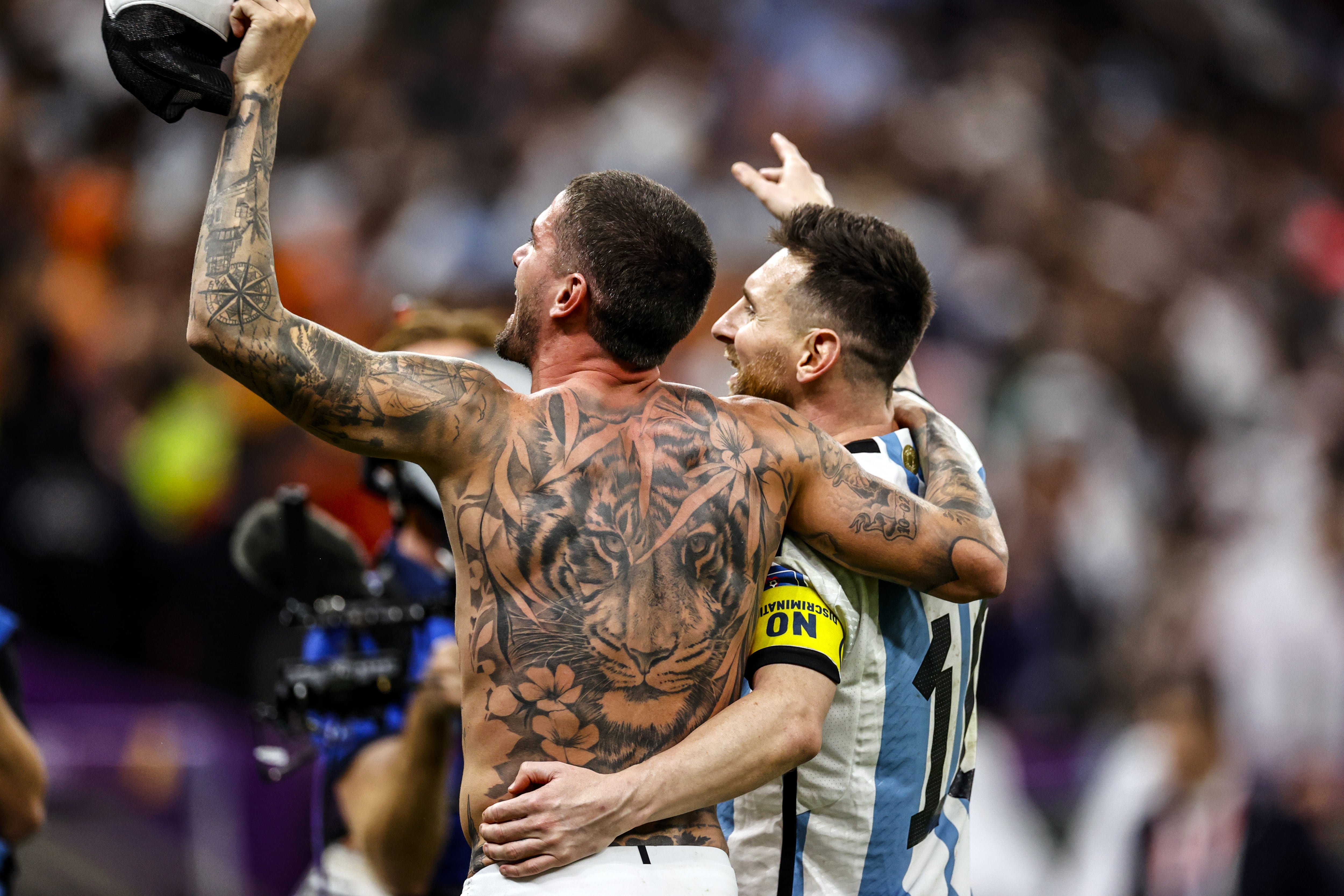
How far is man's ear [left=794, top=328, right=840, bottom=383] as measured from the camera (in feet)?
8.30

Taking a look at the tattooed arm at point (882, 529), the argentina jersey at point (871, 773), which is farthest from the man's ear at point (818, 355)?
the tattooed arm at point (882, 529)

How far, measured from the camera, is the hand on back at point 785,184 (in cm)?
313

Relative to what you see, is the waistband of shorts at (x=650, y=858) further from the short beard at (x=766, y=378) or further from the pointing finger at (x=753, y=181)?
the pointing finger at (x=753, y=181)

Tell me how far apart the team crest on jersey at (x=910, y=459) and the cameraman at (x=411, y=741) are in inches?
45.4

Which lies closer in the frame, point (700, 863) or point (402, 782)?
point (700, 863)

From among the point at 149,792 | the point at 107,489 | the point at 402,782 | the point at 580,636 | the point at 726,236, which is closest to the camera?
the point at 580,636

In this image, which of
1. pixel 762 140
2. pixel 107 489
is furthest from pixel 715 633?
pixel 762 140

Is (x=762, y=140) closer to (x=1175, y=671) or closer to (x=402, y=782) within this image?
(x=1175, y=671)

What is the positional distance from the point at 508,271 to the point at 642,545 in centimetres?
502

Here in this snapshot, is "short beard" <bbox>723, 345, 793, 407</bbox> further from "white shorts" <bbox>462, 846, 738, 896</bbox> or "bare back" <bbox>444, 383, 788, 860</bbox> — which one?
"white shorts" <bbox>462, 846, 738, 896</bbox>

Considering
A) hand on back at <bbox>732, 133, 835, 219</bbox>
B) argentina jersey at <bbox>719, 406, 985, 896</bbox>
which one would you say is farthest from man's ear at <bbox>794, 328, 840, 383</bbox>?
hand on back at <bbox>732, 133, 835, 219</bbox>

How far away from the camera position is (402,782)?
331 cm

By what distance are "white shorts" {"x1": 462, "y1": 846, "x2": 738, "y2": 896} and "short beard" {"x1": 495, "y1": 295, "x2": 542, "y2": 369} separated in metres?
0.84

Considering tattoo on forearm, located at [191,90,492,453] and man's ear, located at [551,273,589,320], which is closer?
tattoo on forearm, located at [191,90,492,453]
